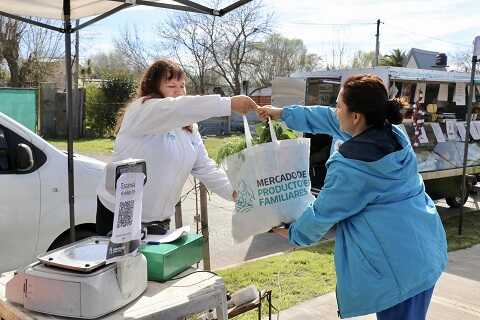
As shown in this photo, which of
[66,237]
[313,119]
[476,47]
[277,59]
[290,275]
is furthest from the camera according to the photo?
[277,59]

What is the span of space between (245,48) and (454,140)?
2544cm

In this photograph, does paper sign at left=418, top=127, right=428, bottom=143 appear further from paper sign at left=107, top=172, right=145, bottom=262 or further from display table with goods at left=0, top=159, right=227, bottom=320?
paper sign at left=107, top=172, right=145, bottom=262

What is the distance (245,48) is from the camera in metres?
32.9

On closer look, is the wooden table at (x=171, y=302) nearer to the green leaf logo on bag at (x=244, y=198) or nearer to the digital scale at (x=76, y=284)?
the digital scale at (x=76, y=284)

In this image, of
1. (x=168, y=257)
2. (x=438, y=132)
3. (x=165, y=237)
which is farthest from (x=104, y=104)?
(x=168, y=257)

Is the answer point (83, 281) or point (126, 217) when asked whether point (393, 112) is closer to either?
point (126, 217)

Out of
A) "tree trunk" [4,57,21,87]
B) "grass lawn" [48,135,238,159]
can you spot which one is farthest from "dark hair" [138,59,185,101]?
"tree trunk" [4,57,21,87]

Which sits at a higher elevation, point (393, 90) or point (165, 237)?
point (393, 90)

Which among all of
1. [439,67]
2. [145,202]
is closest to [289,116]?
[145,202]

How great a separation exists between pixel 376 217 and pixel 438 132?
270 inches

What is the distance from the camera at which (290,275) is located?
501 cm

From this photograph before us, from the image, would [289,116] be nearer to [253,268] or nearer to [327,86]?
[253,268]

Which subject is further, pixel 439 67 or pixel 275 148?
pixel 439 67

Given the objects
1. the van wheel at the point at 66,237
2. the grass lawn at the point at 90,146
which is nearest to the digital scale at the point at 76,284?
the van wheel at the point at 66,237
